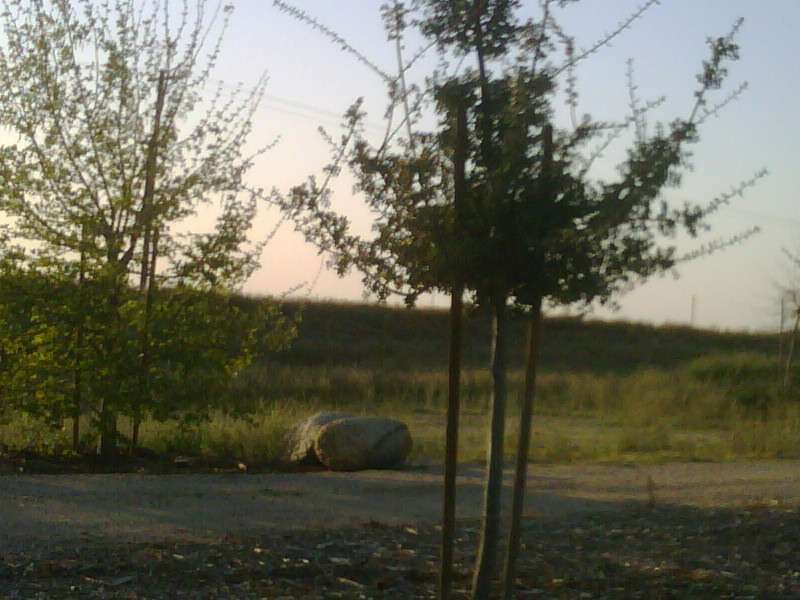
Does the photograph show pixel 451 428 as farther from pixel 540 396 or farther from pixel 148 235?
pixel 540 396

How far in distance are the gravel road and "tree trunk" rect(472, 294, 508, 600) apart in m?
3.45

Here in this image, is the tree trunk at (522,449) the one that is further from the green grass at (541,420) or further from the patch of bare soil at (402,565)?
the green grass at (541,420)

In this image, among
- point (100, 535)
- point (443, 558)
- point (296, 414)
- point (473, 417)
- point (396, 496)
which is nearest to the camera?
point (443, 558)

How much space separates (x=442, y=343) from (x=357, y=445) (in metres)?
45.4

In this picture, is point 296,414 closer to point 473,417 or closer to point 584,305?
point 473,417

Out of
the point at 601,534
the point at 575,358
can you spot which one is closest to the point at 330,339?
the point at 575,358

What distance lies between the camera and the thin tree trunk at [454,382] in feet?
21.7

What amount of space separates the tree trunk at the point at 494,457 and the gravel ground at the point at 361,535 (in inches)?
34.7

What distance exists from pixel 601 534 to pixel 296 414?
10444mm

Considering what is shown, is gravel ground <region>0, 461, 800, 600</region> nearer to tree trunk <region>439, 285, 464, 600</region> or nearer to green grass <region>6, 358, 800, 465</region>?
tree trunk <region>439, 285, 464, 600</region>

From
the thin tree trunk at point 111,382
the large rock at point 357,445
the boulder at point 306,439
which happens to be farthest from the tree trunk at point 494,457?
the thin tree trunk at point 111,382

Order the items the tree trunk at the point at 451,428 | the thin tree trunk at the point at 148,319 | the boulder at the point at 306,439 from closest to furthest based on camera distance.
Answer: the tree trunk at the point at 451,428 → the thin tree trunk at the point at 148,319 → the boulder at the point at 306,439

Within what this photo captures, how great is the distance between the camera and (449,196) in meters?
7.03

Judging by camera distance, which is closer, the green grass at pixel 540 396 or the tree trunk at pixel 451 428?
the tree trunk at pixel 451 428
